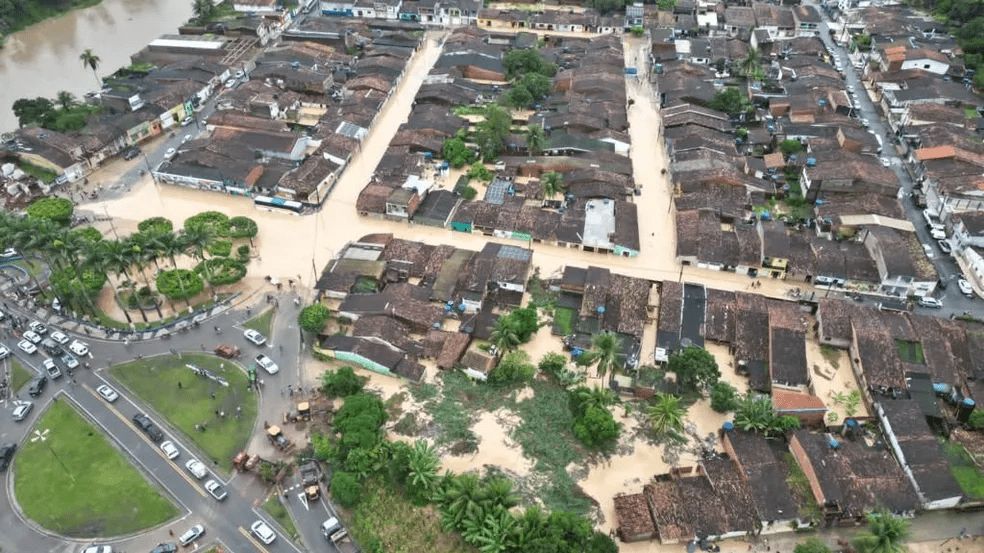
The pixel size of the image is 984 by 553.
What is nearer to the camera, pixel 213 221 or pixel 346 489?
pixel 346 489

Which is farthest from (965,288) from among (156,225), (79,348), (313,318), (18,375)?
(18,375)

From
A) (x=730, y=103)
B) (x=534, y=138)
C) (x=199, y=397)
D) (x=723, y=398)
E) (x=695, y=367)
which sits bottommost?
(x=199, y=397)

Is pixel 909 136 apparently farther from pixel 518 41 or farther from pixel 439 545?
pixel 439 545

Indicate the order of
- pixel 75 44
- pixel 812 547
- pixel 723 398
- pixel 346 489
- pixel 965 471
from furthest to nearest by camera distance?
pixel 75 44 → pixel 723 398 → pixel 965 471 → pixel 346 489 → pixel 812 547

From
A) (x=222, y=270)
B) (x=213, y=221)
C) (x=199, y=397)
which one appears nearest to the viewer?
(x=199, y=397)

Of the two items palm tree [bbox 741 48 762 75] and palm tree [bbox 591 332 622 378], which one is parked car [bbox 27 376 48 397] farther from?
palm tree [bbox 741 48 762 75]

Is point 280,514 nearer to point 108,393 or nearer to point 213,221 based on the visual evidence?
point 108,393

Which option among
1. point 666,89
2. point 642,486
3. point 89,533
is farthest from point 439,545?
point 666,89
